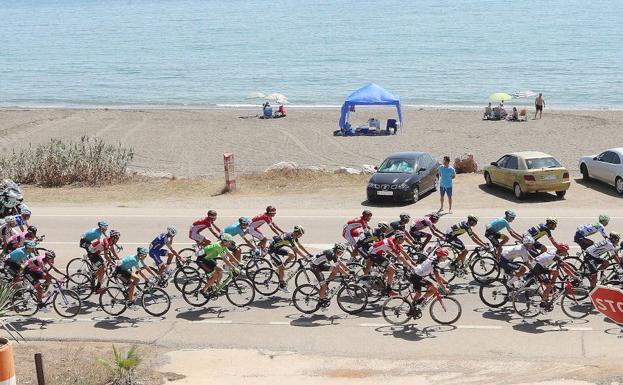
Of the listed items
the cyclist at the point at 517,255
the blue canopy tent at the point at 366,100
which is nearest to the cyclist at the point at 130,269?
the cyclist at the point at 517,255

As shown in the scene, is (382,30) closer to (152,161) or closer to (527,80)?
(527,80)

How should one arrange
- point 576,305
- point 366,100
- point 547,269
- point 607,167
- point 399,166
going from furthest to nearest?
point 366,100, point 607,167, point 399,166, point 576,305, point 547,269

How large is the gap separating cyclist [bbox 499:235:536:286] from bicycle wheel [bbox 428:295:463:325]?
113 cm

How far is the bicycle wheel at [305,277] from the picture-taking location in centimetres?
1805

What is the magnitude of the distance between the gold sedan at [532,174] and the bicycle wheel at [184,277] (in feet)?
40.0

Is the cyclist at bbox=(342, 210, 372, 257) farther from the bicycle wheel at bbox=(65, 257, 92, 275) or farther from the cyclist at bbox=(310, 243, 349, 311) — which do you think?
the bicycle wheel at bbox=(65, 257, 92, 275)

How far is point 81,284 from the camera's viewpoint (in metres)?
18.4

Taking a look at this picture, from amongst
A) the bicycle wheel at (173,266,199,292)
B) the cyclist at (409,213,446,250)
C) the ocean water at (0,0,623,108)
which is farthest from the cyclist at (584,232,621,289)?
the ocean water at (0,0,623,108)

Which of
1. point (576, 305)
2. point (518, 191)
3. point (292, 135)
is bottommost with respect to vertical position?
point (576, 305)

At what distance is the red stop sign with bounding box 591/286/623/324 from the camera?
7.04 m

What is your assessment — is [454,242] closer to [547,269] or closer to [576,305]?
[547,269]

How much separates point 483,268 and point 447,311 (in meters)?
2.76

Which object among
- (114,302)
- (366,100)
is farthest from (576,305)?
(366,100)

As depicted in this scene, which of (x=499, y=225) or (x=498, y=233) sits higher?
(x=499, y=225)
